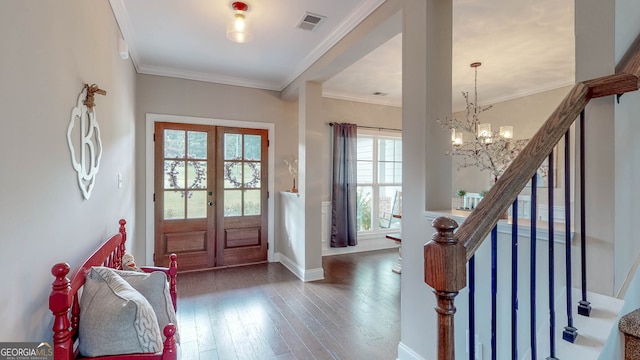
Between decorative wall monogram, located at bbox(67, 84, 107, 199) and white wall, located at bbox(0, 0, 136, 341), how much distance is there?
0.18ft

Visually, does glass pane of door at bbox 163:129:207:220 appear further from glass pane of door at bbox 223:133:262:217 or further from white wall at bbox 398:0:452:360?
white wall at bbox 398:0:452:360

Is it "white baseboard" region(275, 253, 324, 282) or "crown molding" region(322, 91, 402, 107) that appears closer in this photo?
"white baseboard" region(275, 253, 324, 282)

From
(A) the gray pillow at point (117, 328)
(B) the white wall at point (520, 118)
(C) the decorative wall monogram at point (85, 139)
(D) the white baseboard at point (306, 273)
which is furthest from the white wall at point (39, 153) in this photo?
(B) the white wall at point (520, 118)

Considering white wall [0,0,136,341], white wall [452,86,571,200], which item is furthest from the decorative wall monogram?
white wall [452,86,571,200]

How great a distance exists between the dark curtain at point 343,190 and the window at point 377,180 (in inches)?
13.2

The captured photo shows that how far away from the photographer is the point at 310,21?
2752 millimetres

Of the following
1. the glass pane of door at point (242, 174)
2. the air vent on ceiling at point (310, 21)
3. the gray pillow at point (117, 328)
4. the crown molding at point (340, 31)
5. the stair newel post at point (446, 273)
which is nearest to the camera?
the stair newel post at point (446, 273)

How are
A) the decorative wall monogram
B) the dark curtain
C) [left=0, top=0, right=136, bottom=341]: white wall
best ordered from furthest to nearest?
the dark curtain
the decorative wall monogram
[left=0, top=0, right=136, bottom=341]: white wall

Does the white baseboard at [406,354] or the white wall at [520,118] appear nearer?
the white baseboard at [406,354]

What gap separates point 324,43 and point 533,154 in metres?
2.63

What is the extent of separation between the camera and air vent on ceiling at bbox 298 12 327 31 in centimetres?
266

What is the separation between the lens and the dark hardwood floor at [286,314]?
2.30m

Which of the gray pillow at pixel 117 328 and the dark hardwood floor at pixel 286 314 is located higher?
the gray pillow at pixel 117 328

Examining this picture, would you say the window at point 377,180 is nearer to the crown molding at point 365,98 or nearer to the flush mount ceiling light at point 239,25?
the crown molding at point 365,98
